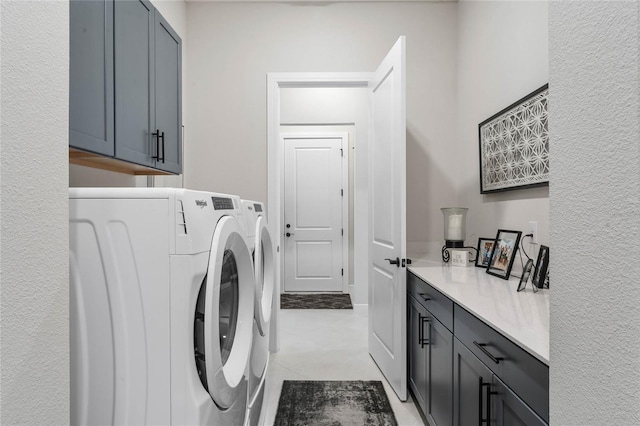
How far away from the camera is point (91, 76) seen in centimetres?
135

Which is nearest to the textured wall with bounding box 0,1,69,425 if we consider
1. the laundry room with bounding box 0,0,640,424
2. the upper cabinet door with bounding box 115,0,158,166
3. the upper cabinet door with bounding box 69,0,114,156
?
the laundry room with bounding box 0,0,640,424

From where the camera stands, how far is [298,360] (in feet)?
9.73

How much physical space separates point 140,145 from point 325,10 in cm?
207

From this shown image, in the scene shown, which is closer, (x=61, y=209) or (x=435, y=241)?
(x=61, y=209)

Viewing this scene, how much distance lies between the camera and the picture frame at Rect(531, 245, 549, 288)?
5.58 ft

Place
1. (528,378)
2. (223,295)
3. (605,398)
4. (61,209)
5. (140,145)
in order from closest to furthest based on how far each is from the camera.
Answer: (605,398), (61,209), (528,378), (223,295), (140,145)

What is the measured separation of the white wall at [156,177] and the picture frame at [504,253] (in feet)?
6.97

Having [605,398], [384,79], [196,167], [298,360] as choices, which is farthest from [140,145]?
[298,360]

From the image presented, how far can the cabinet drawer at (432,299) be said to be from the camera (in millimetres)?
1682

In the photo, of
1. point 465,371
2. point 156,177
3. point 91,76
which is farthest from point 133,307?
point 156,177

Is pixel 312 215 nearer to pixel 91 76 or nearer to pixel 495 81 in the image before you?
pixel 495 81

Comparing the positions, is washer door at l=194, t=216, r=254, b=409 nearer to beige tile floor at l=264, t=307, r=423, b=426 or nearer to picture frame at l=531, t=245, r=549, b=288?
beige tile floor at l=264, t=307, r=423, b=426

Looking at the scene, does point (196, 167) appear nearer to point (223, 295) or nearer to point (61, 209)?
point (223, 295)

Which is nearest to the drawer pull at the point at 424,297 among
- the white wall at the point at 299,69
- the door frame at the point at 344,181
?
the white wall at the point at 299,69
